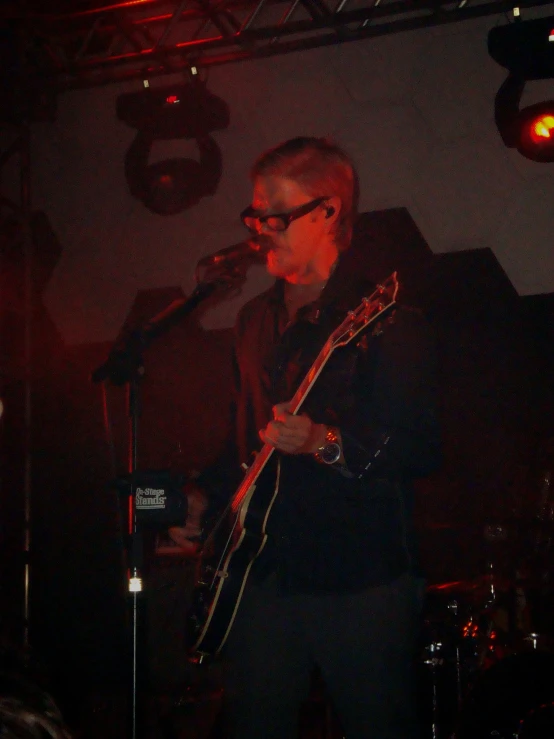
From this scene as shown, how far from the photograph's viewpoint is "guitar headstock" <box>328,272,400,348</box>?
6.48ft

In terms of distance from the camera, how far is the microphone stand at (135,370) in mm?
2254

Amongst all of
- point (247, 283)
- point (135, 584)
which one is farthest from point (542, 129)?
point (135, 584)

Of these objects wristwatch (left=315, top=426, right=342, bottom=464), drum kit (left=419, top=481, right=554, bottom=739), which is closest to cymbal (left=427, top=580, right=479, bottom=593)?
drum kit (left=419, top=481, right=554, bottom=739)

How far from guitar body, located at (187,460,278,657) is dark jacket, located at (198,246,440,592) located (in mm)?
31

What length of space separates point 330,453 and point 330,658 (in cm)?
49

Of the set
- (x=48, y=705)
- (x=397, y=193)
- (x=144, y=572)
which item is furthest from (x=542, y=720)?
(x=397, y=193)

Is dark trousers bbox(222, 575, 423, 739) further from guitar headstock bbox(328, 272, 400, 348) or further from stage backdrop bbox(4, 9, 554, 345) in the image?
stage backdrop bbox(4, 9, 554, 345)

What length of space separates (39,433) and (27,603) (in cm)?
97

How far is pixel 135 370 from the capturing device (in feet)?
7.91

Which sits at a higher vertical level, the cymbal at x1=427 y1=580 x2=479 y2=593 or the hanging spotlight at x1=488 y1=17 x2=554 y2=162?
the hanging spotlight at x1=488 y1=17 x2=554 y2=162

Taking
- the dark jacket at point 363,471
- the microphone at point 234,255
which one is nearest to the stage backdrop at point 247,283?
the dark jacket at point 363,471

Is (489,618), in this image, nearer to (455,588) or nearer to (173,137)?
(455,588)

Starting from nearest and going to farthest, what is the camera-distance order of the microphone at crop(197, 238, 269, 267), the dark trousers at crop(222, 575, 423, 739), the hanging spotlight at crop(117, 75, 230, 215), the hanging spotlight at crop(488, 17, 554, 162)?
1. the dark trousers at crop(222, 575, 423, 739)
2. the microphone at crop(197, 238, 269, 267)
3. the hanging spotlight at crop(488, 17, 554, 162)
4. the hanging spotlight at crop(117, 75, 230, 215)

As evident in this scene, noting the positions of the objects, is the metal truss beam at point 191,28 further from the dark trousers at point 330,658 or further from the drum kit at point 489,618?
the dark trousers at point 330,658
